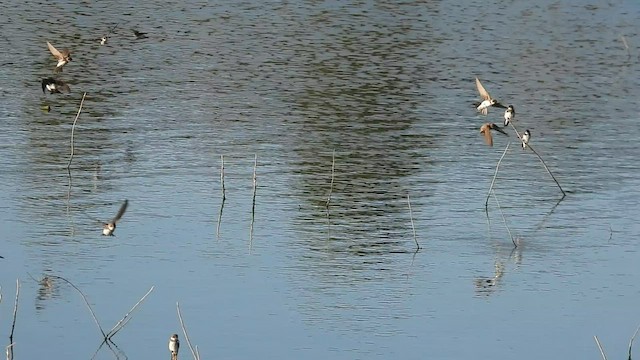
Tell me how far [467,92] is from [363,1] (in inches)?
528

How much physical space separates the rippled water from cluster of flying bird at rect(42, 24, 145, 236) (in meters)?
0.35

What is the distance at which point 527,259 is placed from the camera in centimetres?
1809

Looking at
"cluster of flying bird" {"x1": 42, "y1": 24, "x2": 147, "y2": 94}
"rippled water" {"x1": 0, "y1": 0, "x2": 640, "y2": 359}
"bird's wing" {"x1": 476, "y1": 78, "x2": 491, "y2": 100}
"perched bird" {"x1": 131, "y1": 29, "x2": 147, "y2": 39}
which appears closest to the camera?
"rippled water" {"x1": 0, "y1": 0, "x2": 640, "y2": 359}

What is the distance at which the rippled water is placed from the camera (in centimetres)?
1544

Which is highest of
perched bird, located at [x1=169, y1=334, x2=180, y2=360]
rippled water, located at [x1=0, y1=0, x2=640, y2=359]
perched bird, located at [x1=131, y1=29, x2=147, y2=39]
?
perched bird, located at [x1=169, y1=334, x2=180, y2=360]

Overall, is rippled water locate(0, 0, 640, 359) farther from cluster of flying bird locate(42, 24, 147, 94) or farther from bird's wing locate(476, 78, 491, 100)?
bird's wing locate(476, 78, 491, 100)

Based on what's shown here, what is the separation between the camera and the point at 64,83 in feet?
74.2

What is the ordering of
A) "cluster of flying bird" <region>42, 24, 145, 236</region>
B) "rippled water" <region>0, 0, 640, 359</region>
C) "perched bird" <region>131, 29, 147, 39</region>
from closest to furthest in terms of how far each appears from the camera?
"rippled water" <region>0, 0, 640, 359</region> → "cluster of flying bird" <region>42, 24, 145, 236</region> → "perched bird" <region>131, 29, 147, 39</region>

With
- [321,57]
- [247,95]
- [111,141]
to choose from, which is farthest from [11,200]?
[321,57]

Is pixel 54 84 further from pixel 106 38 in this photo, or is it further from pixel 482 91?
pixel 106 38

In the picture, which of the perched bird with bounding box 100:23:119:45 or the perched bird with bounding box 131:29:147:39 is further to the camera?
the perched bird with bounding box 131:29:147:39

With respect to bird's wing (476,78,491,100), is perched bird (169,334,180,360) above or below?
above

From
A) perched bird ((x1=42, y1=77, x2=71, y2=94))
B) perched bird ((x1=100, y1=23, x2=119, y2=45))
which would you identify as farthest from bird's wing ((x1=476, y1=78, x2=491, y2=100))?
perched bird ((x1=100, y1=23, x2=119, y2=45))

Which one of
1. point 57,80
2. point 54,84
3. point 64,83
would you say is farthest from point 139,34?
point 64,83
